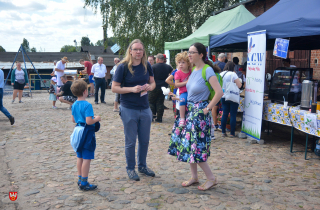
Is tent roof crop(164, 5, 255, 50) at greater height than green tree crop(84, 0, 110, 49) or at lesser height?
lesser

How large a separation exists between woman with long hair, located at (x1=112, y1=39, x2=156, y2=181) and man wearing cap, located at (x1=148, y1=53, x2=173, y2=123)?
452 centimetres

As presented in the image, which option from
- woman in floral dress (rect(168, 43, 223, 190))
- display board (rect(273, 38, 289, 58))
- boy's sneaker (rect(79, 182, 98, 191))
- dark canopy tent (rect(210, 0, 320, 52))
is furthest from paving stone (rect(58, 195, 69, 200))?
dark canopy tent (rect(210, 0, 320, 52))

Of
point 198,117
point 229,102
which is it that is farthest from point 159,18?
point 198,117

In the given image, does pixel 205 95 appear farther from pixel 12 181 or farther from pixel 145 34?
pixel 145 34

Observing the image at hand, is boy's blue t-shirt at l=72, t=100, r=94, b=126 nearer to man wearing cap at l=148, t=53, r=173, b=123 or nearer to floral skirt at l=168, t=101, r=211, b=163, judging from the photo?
floral skirt at l=168, t=101, r=211, b=163

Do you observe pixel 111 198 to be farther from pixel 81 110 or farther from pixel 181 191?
pixel 81 110

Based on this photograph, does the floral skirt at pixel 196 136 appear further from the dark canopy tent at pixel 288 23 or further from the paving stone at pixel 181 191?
the dark canopy tent at pixel 288 23

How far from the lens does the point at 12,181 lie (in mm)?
4434

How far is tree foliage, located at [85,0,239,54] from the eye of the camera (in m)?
18.4

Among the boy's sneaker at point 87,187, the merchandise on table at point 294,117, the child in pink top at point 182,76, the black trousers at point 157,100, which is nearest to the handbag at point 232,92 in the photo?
the merchandise on table at point 294,117

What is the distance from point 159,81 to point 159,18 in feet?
Answer: 35.5

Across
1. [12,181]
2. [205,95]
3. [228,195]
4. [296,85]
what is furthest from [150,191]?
[296,85]

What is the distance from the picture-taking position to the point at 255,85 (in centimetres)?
681

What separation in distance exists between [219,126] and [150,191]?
460 cm
